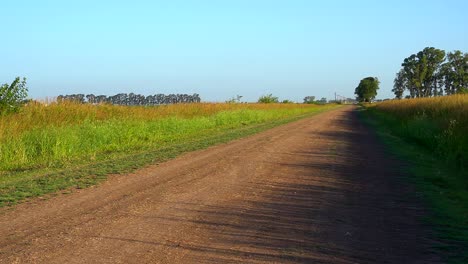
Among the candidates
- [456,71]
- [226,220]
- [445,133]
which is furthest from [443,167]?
[456,71]

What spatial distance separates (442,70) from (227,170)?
61539 millimetres

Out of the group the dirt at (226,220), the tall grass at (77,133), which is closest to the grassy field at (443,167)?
the dirt at (226,220)

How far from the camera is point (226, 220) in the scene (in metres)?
7.78

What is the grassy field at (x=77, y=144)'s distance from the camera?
473 inches

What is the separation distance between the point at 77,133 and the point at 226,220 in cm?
1352

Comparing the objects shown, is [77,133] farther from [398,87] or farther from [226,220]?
[398,87]

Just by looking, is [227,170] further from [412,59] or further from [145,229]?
[412,59]

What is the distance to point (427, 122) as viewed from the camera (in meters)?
23.3

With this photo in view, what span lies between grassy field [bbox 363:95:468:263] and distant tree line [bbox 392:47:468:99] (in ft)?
126

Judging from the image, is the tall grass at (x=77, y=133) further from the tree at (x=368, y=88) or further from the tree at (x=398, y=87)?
the tree at (x=368, y=88)

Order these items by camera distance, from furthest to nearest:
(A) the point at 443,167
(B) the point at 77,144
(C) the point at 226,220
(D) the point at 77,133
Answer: (D) the point at 77,133, (B) the point at 77,144, (A) the point at 443,167, (C) the point at 226,220

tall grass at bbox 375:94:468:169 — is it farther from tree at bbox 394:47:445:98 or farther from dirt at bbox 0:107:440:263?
tree at bbox 394:47:445:98

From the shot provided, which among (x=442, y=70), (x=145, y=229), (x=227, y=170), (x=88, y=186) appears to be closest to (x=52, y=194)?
(x=88, y=186)

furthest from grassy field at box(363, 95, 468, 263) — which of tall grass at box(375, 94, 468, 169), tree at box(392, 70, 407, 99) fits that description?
tree at box(392, 70, 407, 99)
